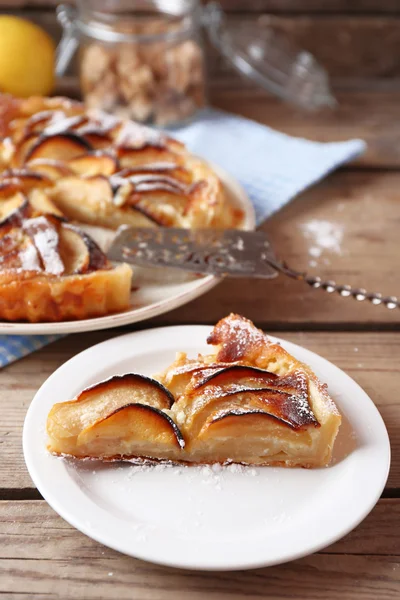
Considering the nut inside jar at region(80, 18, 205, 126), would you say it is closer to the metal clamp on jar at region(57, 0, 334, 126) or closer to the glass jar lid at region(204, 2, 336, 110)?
the metal clamp on jar at region(57, 0, 334, 126)

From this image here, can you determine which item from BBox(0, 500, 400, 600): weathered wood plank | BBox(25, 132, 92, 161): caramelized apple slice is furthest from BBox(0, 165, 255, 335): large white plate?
BBox(25, 132, 92, 161): caramelized apple slice

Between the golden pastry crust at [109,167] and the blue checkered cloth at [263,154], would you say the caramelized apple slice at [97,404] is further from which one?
the blue checkered cloth at [263,154]

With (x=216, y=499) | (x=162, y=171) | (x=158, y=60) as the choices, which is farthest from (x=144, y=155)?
(x=216, y=499)

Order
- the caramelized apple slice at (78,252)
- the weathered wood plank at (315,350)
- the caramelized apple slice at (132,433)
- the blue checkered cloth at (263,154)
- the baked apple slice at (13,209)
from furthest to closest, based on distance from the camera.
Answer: the blue checkered cloth at (263,154) → the baked apple slice at (13,209) → the caramelized apple slice at (78,252) → the weathered wood plank at (315,350) → the caramelized apple slice at (132,433)

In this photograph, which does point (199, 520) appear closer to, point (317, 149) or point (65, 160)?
point (65, 160)

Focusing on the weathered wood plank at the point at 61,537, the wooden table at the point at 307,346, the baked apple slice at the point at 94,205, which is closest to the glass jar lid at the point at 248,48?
the wooden table at the point at 307,346

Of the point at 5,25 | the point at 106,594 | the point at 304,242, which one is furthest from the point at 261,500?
the point at 5,25
